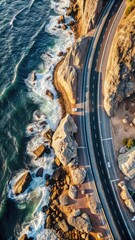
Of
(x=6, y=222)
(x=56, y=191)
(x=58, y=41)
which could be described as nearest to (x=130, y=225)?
(x=56, y=191)

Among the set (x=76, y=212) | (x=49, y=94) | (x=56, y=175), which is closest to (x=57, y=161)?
(x=56, y=175)

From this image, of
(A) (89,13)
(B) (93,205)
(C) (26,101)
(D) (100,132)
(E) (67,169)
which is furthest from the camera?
(A) (89,13)

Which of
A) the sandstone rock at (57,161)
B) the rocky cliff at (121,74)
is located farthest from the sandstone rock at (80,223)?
the rocky cliff at (121,74)

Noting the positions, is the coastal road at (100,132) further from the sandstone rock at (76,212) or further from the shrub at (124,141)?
the sandstone rock at (76,212)

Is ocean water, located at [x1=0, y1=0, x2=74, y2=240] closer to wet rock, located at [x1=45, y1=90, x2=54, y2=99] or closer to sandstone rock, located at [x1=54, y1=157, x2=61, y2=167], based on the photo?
wet rock, located at [x1=45, y1=90, x2=54, y2=99]

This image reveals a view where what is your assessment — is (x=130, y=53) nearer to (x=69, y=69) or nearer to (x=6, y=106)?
(x=69, y=69)

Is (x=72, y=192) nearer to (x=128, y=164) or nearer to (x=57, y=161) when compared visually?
(x=57, y=161)

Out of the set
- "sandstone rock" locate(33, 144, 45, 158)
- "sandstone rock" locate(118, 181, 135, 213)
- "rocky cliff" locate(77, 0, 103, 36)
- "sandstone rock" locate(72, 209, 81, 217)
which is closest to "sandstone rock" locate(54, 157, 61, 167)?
"sandstone rock" locate(33, 144, 45, 158)
